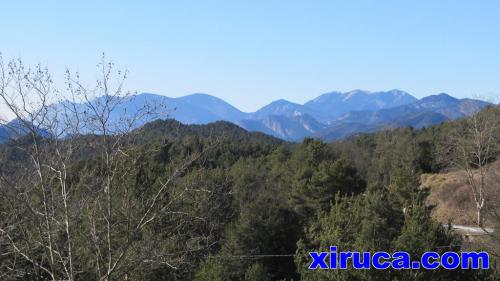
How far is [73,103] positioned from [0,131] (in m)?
1.82

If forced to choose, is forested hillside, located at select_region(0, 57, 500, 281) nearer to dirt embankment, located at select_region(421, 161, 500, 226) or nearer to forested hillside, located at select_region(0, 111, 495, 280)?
forested hillside, located at select_region(0, 111, 495, 280)

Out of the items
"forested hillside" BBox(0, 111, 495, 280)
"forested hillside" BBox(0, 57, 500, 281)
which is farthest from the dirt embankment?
"forested hillside" BBox(0, 111, 495, 280)

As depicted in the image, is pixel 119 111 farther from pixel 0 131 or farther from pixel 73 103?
pixel 0 131

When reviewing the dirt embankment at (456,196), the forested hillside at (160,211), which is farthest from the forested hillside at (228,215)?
the dirt embankment at (456,196)

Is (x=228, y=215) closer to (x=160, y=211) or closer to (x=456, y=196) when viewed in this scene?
(x=160, y=211)

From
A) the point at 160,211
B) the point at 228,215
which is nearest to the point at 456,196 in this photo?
the point at 228,215

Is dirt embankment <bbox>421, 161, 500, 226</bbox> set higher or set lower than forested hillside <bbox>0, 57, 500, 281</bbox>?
lower

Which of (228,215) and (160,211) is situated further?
(228,215)

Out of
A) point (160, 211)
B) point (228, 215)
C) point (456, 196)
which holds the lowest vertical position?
point (456, 196)

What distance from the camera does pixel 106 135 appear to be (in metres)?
7.75

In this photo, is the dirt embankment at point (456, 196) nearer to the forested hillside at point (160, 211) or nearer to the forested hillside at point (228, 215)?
the forested hillside at point (160, 211)

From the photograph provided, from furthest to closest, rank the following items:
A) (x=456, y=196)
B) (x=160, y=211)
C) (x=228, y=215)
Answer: (x=456, y=196) < (x=228, y=215) < (x=160, y=211)

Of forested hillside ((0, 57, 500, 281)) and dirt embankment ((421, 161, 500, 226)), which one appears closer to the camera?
forested hillside ((0, 57, 500, 281))

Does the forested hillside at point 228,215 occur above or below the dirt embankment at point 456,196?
above
